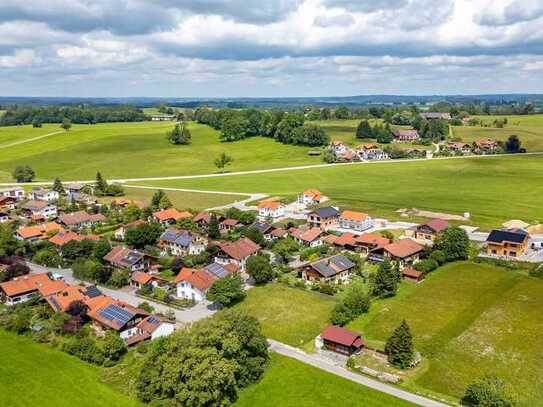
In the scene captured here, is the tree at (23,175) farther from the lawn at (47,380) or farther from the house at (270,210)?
the lawn at (47,380)

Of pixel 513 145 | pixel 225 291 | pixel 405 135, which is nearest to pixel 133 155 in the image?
pixel 405 135

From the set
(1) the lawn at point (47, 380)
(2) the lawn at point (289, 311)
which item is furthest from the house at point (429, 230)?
(1) the lawn at point (47, 380)

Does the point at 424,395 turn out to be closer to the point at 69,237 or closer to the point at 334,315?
the point at 334,315

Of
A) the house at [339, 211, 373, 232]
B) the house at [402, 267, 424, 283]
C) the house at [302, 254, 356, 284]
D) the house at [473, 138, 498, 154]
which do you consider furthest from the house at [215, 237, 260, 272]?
the house at [473, 138, 498, 154]

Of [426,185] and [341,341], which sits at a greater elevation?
[426,185]

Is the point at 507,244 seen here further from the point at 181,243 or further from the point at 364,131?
the point at 364,131
